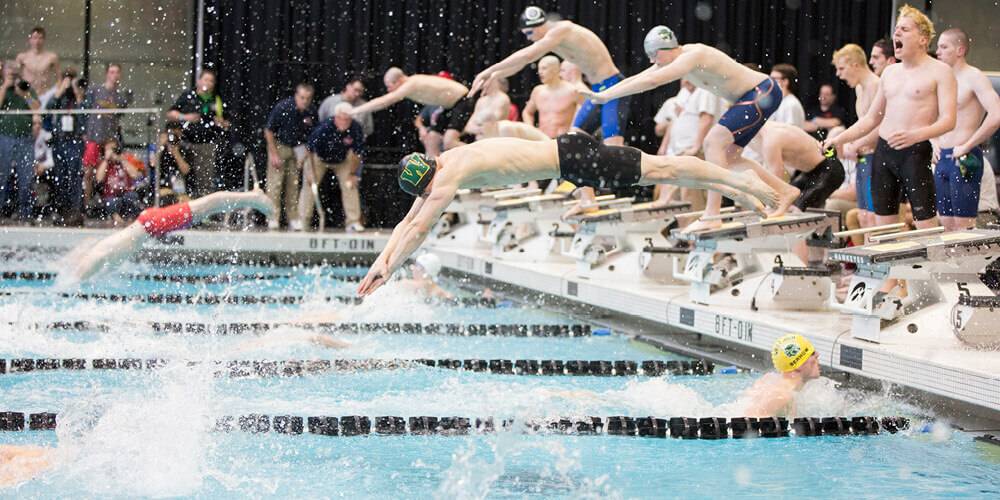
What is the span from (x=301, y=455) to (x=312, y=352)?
6.98 feet

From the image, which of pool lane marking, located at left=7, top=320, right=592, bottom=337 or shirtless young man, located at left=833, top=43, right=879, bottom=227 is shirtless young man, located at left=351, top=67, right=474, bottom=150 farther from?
shirtless young man, located at left=833, top=43, right=879, bottom=227

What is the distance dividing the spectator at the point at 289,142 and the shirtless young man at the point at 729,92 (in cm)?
544

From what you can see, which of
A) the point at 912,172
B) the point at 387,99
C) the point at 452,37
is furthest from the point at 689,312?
the point at 452,37

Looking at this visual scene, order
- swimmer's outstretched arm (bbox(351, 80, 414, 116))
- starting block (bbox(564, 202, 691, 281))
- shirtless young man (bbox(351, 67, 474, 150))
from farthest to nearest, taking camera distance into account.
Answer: shirtless young man (bbox(351, 67, 474, 150)) < swimmer's outstretched arm (bbox(351, 80, 414, 116)) < starting block (bbox(564, 202, 691, 281))

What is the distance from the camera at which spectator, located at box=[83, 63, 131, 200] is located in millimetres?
11781

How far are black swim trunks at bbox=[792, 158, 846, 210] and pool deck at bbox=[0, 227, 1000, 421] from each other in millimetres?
836

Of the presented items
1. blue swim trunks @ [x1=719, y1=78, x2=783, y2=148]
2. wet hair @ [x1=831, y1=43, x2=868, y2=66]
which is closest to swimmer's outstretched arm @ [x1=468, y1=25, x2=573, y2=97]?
blue swim trunks @ [x1=719, y1=78, x2=783, y2=148]

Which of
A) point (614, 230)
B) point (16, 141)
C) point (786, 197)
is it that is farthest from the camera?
point (16, 141)

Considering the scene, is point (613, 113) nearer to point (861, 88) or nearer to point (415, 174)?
point (861, 88)

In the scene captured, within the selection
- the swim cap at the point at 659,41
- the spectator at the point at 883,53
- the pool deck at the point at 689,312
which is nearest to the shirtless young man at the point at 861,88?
the spectator at the point at 883,53

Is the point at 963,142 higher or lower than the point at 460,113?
lower

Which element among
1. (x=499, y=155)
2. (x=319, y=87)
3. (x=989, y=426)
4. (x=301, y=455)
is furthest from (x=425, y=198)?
(x=319, y=87)

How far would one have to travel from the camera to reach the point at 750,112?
7.02m

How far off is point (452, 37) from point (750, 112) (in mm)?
6754
